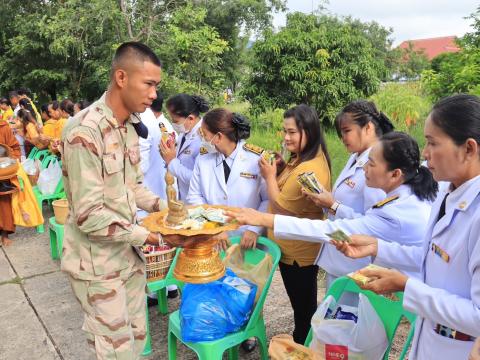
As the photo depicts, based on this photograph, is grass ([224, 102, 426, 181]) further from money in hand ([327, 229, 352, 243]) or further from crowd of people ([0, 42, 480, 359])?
money in hand ([327, 229, 352, 243])

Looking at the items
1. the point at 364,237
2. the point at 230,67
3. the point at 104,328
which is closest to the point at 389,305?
the point at 364,237

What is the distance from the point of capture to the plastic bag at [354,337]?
6.06ft

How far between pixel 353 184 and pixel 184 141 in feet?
6.70

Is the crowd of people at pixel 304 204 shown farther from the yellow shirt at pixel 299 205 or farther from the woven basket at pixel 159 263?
the woven basket at pixel 159 263

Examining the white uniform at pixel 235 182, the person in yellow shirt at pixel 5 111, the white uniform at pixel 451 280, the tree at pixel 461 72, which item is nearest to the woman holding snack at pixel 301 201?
the white uniform at pixel 235 182

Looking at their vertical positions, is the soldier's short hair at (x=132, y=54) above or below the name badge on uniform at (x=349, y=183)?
above

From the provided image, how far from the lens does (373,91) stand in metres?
9.68

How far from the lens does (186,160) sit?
13.0ft

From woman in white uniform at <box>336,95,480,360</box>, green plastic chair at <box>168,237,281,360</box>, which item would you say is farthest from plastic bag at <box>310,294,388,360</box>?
green plastic chair at <box>168,237,281,360</box>

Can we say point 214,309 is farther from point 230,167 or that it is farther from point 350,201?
point 230,167

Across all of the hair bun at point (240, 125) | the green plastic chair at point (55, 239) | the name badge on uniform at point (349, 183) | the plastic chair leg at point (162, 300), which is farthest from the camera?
the green plastic chair at point (55, 239)

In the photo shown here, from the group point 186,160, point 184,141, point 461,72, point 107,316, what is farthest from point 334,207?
point 461,72

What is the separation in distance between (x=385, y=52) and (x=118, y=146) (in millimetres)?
38019

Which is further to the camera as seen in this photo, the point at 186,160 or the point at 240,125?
the point at 186,160
